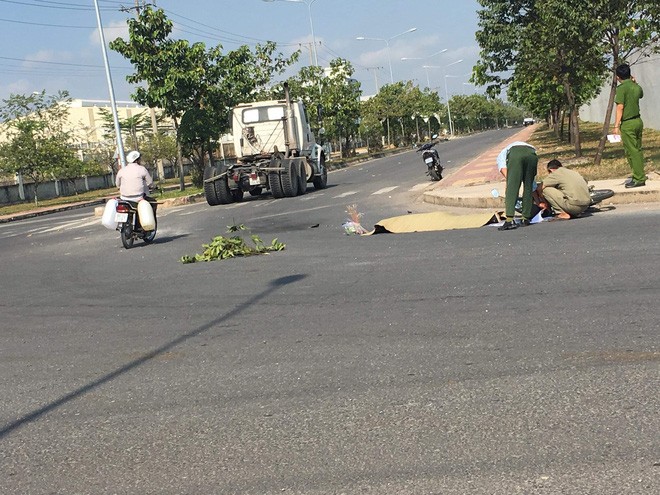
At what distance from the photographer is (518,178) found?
1182 centimetres

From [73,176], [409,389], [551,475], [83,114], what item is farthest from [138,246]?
[83,114]

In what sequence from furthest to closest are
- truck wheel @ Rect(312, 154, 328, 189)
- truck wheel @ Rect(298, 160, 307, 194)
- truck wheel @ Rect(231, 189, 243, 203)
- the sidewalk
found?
truck wheel @ Rect(312, 154, 328, 189)
truck wheel @ Rect(231, 189, 243, 203)
truck wheel @ Rect(298, 160, 307, 194)
the sidewalk

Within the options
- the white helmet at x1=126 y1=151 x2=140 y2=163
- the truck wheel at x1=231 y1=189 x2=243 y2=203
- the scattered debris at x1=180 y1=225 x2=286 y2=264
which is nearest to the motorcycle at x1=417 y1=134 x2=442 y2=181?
the truck wheel at x1=231 y1=189 x2=243 y2=203

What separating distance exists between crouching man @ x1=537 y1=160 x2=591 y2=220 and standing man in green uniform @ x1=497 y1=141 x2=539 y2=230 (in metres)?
0.28

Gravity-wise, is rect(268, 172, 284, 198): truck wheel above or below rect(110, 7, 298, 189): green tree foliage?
below

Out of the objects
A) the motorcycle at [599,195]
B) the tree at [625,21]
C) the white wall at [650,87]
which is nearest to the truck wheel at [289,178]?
the tree at [625,21]

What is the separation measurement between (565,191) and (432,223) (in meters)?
2.14

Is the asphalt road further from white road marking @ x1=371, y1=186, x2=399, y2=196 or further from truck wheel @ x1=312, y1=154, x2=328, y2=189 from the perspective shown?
truck wheel @ x1=312, y1=154, x2=328, y2=189

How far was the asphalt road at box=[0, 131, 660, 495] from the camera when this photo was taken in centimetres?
378

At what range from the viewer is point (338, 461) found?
152 inches

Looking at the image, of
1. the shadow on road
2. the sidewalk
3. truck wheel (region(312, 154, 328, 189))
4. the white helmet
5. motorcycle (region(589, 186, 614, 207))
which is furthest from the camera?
truck wheel (region(312, 154, 328, 189))

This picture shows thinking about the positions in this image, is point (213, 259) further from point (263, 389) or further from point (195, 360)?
point (263, 389)

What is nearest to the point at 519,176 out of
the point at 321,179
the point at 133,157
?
the point at 133,157

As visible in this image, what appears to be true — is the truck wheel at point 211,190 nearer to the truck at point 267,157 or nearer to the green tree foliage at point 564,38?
the truck at point 267,157
